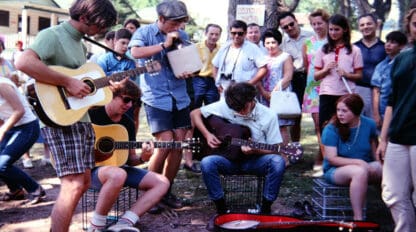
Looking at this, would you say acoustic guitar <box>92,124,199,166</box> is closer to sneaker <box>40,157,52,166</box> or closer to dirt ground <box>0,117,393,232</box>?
dirt ground <box>0,117,393,232</box>

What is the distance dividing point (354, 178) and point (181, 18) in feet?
6.54

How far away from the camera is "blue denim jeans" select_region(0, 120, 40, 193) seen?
4.81 metres

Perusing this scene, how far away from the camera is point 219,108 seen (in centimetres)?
466

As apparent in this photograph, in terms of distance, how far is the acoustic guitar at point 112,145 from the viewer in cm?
399

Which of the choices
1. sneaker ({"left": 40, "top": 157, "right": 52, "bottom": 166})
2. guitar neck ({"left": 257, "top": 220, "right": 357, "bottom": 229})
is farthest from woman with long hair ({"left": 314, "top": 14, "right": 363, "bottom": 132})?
sneaker ({"left": 40, "top": 157, "right": 52, "bottom": 166})

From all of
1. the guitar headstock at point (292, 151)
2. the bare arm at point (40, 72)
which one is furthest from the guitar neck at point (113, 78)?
the guitar headstock at point (292, 151)

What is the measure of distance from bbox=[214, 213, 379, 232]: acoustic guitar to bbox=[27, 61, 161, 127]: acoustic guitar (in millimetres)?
1397

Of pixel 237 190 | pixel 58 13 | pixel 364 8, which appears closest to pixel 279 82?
pixel 237 190

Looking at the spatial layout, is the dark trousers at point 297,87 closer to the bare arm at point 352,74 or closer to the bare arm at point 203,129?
the bare arm at point 352,74

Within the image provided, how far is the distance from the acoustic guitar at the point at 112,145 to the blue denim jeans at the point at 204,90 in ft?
8.87

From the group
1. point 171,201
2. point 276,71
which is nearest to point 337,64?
point 276,71

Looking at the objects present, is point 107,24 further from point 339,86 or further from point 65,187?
point 339,86

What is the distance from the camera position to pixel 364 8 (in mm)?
12805

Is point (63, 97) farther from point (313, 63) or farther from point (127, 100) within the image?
point (313, 63)
